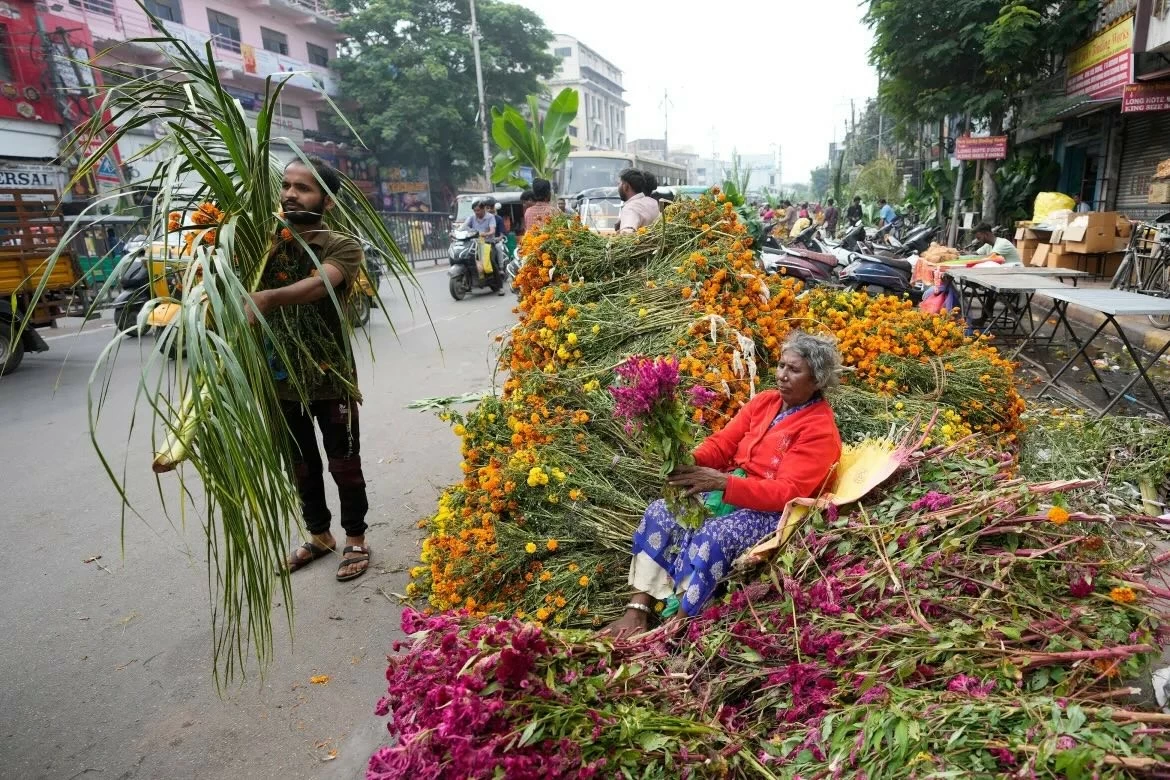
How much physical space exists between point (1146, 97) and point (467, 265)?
1083 centimetres

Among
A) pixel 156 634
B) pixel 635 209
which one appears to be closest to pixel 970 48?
pixel 635 209

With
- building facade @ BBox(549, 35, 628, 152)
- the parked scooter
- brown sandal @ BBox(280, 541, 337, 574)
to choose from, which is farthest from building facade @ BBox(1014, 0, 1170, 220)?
building facade @ BBox(549, 35, 628, 152)

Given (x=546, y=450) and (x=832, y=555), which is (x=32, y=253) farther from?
(x=832, y=555)

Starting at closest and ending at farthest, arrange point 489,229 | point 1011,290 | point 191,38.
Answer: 1. point 1011,290
2. point 489,229
3. point 191,38

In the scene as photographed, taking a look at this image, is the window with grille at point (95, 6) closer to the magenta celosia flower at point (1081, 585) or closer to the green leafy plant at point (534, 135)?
the green leafy plant at point (534, 135)

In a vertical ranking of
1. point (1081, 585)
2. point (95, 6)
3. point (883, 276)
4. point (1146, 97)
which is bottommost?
point (1081, 585)

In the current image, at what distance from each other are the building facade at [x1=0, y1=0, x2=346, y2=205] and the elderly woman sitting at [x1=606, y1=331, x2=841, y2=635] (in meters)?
2.77

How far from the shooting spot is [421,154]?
32.1 meters

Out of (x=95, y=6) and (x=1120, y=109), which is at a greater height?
(x=95, y=6)

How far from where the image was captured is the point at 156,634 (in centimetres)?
300

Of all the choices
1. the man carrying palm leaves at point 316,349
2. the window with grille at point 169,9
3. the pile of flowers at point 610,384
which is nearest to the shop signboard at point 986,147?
the pile of flowers at point 610,384

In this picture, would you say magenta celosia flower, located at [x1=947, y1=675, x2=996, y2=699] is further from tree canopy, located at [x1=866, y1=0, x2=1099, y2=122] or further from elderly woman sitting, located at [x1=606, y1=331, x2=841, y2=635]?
tree canopy, located at [x1=866, y1=0, x2=1099, y2=122]

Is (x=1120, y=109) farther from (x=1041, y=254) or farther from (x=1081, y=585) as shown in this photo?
(x=1081, y=585)

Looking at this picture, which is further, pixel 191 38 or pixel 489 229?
pixel 191 38
